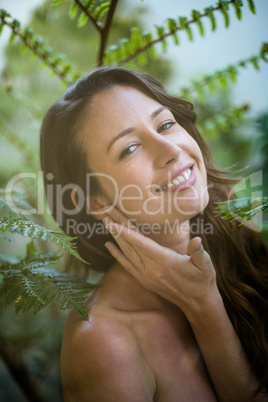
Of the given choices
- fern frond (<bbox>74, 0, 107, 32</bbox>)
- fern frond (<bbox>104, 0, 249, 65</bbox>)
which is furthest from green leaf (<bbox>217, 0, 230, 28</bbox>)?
fern frond (<bbox>74, 0, 107, 32</bbox>)

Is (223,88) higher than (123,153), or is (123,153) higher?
(123,153)

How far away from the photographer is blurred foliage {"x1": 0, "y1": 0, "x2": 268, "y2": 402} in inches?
30.4

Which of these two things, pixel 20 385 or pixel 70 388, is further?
pixel 20 385

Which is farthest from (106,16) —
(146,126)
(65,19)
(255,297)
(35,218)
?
(255,297)

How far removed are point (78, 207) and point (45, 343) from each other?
0.48m

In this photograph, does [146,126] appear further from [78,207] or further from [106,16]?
[106,16]

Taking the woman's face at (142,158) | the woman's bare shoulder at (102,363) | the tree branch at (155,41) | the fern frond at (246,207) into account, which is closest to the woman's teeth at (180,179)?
the woman's face at (142,158)

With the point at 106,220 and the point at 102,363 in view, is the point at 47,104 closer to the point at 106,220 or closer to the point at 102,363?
the point at 106,220

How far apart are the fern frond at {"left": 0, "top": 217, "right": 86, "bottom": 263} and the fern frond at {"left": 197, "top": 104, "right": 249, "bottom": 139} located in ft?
2.54

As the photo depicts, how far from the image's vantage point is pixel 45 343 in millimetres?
968

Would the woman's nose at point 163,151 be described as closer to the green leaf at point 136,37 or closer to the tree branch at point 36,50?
the green leaf at point 136,37

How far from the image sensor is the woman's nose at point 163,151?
69 cm

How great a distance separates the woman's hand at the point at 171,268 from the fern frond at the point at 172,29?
1.86 ft

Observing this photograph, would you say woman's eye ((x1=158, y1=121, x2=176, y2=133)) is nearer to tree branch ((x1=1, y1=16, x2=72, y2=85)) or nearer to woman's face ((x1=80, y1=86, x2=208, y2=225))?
woman's face ((x1=80, y1=86, x2=208, y2=225))
